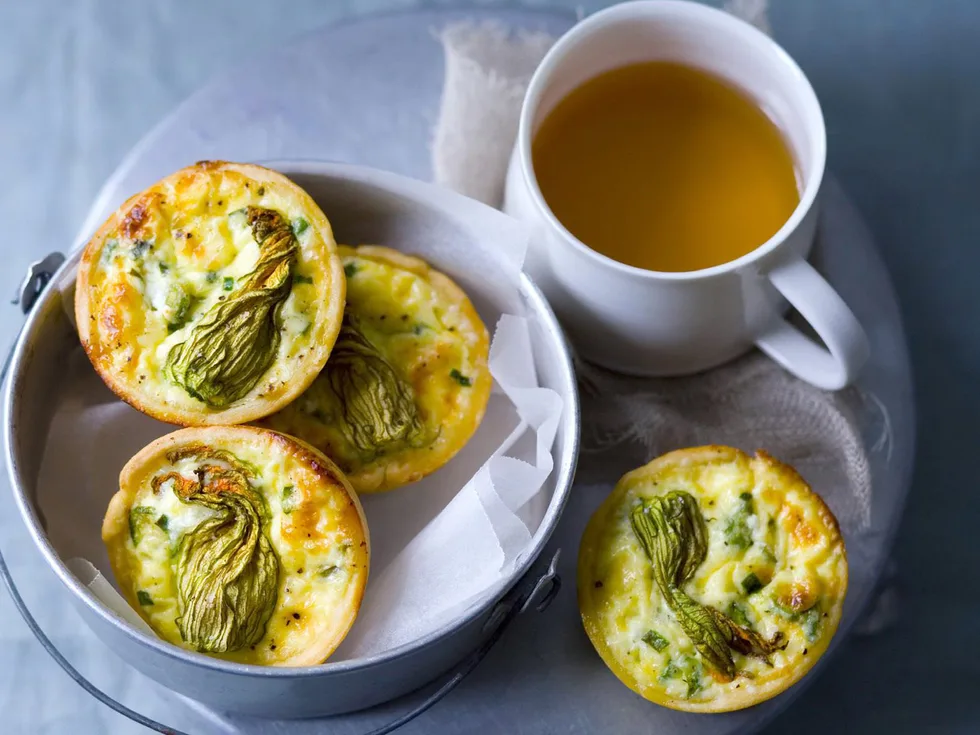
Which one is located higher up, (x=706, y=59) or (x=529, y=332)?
(x=706, y=59)

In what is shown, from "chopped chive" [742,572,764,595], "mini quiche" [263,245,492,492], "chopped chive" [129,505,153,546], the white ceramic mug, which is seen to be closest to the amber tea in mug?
the white ceramic mug

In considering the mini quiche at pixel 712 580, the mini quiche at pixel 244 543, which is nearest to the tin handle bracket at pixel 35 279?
the mini quiche at pixel 244 543

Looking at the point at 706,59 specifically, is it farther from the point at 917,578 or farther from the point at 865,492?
the point at 917,578

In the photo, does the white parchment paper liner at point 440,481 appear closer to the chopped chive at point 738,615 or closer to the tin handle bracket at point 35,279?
the tin handle bracket at point 35,279

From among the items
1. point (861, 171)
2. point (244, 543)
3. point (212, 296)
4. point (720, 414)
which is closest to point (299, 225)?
point (212, 296)

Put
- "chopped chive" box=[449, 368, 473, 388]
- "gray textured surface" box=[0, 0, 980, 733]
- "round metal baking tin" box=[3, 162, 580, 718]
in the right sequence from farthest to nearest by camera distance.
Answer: "gray textured surface" box=[0, 0, 980, 733], "chopped chive" box=[449, 368, 473, 388], "round metal baking tin" box=[3, 162, 580, 718]

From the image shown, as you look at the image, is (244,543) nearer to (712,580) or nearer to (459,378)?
(459,378)

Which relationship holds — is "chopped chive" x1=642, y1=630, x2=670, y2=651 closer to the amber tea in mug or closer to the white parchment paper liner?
the white parchment paper liner

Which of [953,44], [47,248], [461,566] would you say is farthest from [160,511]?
[953,44]
